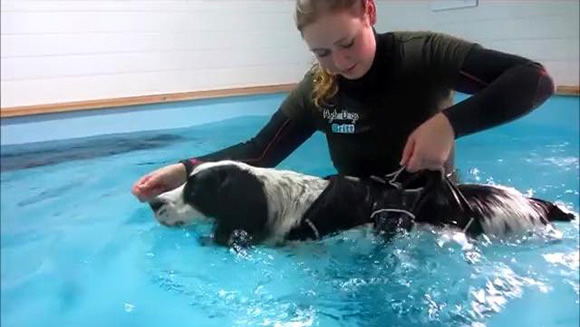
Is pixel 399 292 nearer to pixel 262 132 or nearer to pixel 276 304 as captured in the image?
pixel 276 304

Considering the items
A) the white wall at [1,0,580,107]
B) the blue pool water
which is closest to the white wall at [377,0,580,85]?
the white wall at [1,0,580,107]

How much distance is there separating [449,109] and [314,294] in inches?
10.2

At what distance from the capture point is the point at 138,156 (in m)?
0.74

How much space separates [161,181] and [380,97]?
28 centimetres

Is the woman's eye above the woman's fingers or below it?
above

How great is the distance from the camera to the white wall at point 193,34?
58cm

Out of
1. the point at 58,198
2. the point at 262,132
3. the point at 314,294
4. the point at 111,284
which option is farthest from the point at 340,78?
the point at 58,198

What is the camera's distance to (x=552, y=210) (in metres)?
0.77

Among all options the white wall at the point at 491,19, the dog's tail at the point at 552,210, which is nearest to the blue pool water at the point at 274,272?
the dog's tail at the point at 552,210

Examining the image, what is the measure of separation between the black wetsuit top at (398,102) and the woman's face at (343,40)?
3 centimetres

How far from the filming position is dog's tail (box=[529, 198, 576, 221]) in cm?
76

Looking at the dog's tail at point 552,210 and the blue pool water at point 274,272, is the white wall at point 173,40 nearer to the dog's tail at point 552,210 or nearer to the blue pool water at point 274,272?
the blue pool water at point 274,272

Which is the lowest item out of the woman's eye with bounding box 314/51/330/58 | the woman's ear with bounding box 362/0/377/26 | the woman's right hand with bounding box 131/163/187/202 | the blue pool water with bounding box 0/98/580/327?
the blue pool water with bounding box 0/98/580/327

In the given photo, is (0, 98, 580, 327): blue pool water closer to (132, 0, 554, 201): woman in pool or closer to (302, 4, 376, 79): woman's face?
(132, 0, 554, 201): woman in pool
